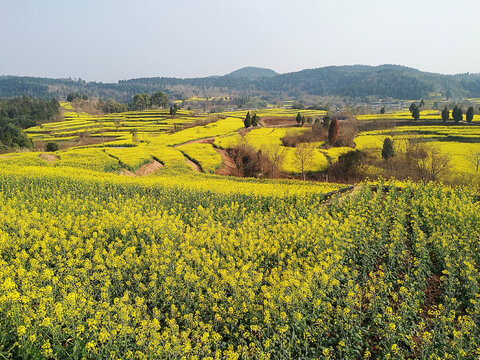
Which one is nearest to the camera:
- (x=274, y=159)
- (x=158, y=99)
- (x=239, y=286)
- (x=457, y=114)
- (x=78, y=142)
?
(x=239, y=286)

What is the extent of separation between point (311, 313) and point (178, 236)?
17.5ft

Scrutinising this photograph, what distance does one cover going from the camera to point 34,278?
23.4ft

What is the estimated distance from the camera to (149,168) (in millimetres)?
29922

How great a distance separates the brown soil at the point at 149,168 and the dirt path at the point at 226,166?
616 centimetres

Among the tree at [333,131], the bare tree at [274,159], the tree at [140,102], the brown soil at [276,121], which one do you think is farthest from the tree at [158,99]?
the bare tree at [274,159]

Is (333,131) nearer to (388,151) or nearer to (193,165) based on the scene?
(388,151)

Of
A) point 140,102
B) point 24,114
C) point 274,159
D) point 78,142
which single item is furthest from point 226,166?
point 140,102

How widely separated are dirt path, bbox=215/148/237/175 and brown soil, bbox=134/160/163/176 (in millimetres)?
6163

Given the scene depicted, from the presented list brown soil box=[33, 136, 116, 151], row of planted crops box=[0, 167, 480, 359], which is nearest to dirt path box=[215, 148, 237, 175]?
row of planted crops box=[0, 167, 480, 359]

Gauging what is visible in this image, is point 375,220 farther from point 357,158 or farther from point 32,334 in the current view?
point 357,158

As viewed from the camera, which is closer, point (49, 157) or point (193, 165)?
point (49, 157)

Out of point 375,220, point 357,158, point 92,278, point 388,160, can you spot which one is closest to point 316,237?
point 375,220

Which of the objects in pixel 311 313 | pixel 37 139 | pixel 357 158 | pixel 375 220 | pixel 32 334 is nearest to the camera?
pixel 32 334

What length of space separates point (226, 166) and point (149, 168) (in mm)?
9053
